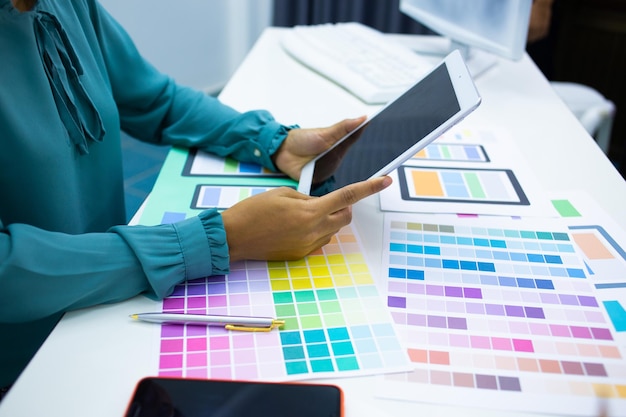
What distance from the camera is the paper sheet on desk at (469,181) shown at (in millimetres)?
812

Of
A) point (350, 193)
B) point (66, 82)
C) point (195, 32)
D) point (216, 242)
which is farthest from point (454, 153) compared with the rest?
point (195, 32)

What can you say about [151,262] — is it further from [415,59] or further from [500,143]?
[415,59]

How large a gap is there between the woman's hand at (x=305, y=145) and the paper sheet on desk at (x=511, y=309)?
0.53ft

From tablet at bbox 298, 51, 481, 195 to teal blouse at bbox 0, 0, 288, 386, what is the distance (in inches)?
4.2

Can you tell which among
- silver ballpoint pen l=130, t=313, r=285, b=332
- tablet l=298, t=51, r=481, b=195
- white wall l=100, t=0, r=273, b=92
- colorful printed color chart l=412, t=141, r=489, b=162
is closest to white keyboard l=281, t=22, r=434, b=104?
colorful printed color chart l=412, t=141, r=489, b=162

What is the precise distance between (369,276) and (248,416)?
0.24 m

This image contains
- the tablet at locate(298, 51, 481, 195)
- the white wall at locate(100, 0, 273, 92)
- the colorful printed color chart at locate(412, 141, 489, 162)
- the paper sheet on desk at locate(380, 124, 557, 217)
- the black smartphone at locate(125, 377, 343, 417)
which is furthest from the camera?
the white wall at locate(100, 0, 273, 92)

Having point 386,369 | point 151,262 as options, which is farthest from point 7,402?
point 386,369

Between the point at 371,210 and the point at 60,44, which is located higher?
the point at 60,44

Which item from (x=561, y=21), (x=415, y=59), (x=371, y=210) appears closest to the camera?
(x=371, y=210)

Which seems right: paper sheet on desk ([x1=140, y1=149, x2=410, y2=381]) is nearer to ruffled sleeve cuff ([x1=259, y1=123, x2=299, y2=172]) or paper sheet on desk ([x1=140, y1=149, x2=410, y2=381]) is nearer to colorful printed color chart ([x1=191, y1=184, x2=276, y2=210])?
colorful printed color chart ([x1=191, y1=184, x2=276, y2=210])

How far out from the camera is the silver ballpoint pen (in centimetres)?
58

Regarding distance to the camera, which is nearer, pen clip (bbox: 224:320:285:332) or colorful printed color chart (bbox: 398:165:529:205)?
pen clip (bbox: 224:320:285:332)

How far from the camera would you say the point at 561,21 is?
2531 millimetres
